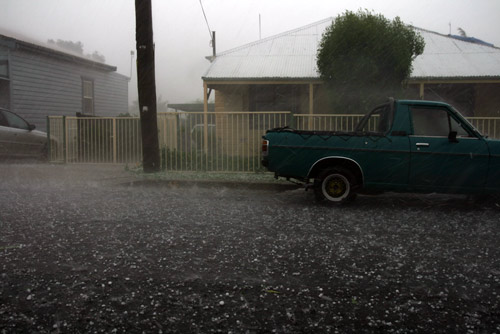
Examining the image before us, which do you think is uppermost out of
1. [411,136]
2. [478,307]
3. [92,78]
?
[92,78]

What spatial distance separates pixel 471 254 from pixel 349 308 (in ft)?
6.52

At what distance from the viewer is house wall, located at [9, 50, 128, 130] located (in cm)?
1717

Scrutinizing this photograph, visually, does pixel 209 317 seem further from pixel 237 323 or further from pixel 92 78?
pixel 92 78

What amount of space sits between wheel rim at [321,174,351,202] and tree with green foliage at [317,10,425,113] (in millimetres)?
5569

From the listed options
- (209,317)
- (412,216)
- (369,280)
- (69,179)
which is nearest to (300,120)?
(412,216)

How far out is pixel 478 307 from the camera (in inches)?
115

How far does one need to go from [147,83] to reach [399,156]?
6.14 metres

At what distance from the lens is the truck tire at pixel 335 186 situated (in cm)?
672

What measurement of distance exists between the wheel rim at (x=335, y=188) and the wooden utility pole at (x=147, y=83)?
4.87 meters

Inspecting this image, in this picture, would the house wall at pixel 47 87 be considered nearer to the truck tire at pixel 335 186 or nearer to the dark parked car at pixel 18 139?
the dark parked car at pixel 18 139

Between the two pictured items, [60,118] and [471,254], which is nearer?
[471,254]

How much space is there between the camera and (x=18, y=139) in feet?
42.9

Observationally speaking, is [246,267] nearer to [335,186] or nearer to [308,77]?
[335,186]

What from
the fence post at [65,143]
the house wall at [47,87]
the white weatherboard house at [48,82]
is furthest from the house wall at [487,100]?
the house wall at [47,87]
